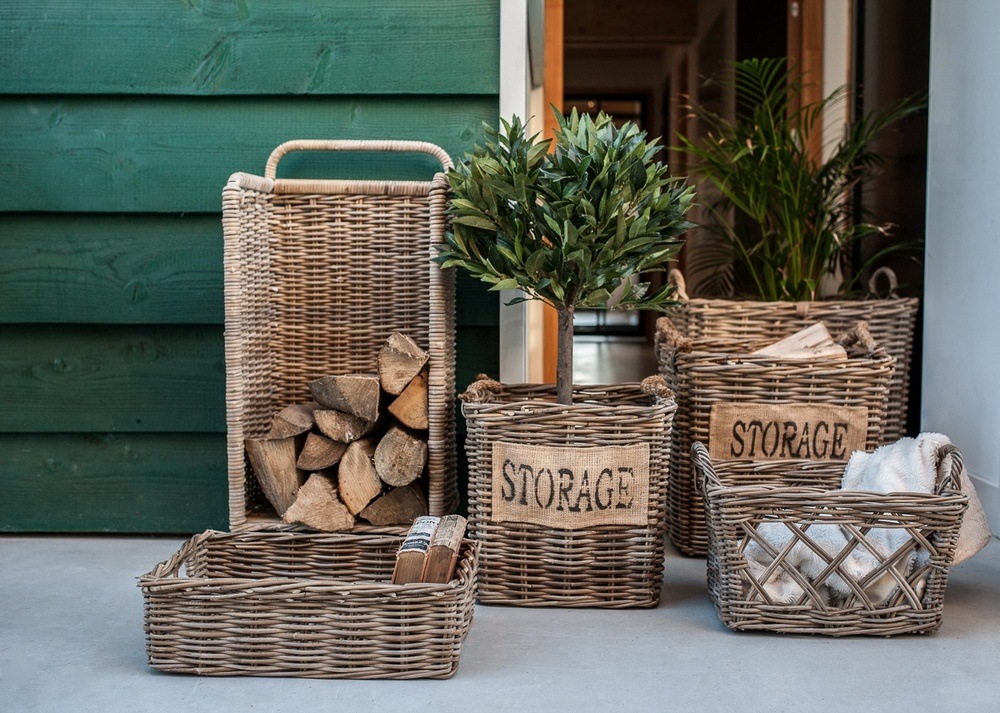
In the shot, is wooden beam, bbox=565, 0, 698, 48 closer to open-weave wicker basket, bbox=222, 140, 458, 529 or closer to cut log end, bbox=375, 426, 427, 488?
open-weave wicker basket, bbox=222, 140, 458, 529

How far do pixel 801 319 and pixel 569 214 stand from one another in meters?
0.85

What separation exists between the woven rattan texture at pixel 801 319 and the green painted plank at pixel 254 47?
28.4 inches

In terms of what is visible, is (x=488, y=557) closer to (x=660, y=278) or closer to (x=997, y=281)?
(x=997, y=281)

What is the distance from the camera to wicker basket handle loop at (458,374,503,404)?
1.97 meters

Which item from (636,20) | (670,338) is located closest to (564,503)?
(670,338)

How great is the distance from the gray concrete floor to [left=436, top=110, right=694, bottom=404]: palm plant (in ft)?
1.55

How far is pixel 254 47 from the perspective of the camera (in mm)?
2314

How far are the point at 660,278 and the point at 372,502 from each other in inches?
218

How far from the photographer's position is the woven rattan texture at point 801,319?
8.09 ft

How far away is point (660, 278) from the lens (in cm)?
743

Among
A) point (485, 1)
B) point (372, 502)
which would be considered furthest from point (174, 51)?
point (372, 502)

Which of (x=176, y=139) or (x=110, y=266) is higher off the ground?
(x=176, y=139)

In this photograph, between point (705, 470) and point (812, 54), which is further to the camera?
point (812, 54)

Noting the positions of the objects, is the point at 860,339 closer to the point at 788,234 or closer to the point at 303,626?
the point at 788,234
